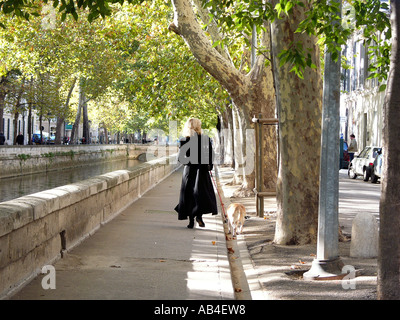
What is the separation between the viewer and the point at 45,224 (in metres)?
7.54

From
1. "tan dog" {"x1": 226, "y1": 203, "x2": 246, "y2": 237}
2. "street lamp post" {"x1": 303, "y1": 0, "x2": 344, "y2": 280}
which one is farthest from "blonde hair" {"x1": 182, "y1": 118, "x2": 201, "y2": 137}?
"street lamp post" {"x1": 303, "y1": 0, "x2": 344, "y2": 280}

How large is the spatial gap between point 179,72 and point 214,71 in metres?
8.74

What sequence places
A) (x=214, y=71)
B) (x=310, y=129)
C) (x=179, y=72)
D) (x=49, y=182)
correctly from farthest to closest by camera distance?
(x=49, y=182) < (x=179, y=72) < (x=214, y=71) < (x=310, y=129)

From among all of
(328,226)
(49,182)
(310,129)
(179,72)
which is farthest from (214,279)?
(49,182)

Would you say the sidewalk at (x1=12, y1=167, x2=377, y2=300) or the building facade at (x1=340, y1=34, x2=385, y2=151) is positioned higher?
the building facade at (x1=340, y1=34, x2=385, y2=151)

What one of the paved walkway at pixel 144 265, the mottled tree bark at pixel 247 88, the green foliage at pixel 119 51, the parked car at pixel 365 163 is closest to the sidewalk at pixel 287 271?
the paved walkway at pixel 144 265

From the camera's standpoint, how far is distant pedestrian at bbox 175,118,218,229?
11836mm

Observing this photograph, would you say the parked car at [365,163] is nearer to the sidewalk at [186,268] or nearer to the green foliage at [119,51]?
the green foliage at [119,51]

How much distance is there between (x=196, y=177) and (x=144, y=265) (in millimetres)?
4082

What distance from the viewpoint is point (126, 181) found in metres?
15.1

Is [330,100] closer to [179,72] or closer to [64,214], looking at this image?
[64,214]

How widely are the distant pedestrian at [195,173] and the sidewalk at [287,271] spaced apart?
2.85ft

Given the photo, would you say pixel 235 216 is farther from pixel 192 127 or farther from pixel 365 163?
pixel 365 163

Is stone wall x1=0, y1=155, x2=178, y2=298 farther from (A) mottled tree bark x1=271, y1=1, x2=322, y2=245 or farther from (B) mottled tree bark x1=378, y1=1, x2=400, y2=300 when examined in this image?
(B) mottled tree bark x1=378, y1=1, x2=400, y2=300
